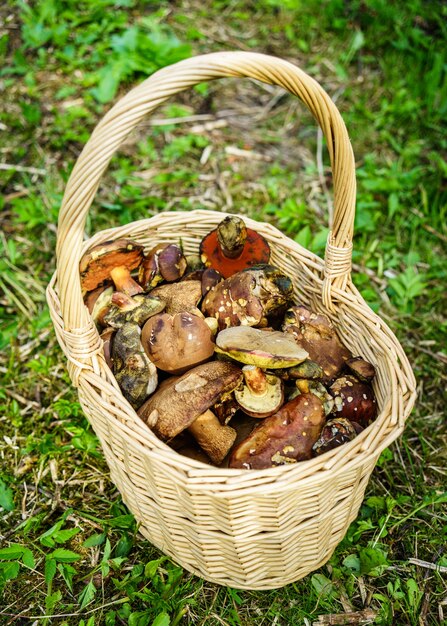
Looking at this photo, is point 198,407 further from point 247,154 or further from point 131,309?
point 247,154

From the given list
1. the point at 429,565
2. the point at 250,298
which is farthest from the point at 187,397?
the point at 429,565

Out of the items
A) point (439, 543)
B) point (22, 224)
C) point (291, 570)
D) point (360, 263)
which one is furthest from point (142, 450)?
point (22, 224)

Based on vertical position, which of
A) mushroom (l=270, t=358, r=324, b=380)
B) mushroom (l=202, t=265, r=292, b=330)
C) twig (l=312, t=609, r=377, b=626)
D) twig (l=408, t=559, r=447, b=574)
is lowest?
twig (l=408, t=559, r=447, b=574)

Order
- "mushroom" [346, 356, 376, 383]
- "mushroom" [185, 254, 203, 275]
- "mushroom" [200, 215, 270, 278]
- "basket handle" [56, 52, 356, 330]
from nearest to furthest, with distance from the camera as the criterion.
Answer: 1. "basket handle" [56, 52, 356, 330]
2. "mushroom" [346, 356, 376, 383]
3. "mushroom" [200, 215, 270, 278]
4. "mushroom" [185, 254, 203, 275]

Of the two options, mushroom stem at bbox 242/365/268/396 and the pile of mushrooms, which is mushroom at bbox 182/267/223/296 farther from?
mushroom stem at bbox 242/365/268/396

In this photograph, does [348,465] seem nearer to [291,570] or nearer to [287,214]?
[291,570]

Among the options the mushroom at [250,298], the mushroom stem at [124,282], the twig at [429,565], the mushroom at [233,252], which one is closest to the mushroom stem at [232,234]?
the mushroom at [233,252]

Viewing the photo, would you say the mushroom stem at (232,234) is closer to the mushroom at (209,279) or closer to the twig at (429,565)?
the mushroom at (209,279)

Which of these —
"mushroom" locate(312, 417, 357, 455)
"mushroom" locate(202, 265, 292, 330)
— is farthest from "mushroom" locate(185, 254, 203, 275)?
"mushroom" locate(312, 417, 357, 455)
